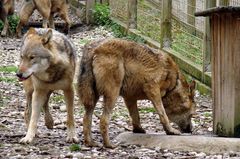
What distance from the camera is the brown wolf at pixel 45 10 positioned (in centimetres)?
1881

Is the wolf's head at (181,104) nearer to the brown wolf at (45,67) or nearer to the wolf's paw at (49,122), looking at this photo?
the brown wolf at (45,67)

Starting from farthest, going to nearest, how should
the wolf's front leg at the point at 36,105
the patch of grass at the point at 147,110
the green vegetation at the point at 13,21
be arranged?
the green vegetation at the point at 13,21
the patch of grass at the point at 147,110
the wolf's front leg at the point at 36,105

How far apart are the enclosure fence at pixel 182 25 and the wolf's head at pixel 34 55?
13.0ft

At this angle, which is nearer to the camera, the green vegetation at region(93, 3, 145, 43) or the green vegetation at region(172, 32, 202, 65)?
the green vegetation at region(172, 32, 202, 65)

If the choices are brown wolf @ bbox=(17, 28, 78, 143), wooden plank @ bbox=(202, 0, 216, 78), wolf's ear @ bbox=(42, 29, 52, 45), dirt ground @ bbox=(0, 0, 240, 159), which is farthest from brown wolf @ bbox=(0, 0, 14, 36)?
wolf's ear @ bbox=(42, 29, 52, 45)

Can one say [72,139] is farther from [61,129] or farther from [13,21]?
[13,21]

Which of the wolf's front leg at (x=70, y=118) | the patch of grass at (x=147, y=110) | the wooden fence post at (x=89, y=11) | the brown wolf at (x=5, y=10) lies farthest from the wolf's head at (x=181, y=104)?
the brown wolf at (x=5, y=10)

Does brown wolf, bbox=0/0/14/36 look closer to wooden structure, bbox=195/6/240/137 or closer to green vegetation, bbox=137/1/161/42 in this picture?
green vegetation, bbox=137/1/161/42

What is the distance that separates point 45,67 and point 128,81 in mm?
848

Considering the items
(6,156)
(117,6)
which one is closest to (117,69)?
(6,156)

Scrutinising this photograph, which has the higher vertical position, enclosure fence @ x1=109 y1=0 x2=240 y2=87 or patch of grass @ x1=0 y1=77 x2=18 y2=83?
enclosure fence @ x1=109 y1=0 x2=240 y2=87

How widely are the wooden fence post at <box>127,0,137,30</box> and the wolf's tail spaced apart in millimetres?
8569

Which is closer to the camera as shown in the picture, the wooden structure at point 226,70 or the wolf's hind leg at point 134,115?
the wooden structure at point 226,70

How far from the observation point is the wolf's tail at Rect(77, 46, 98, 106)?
7195 mm
